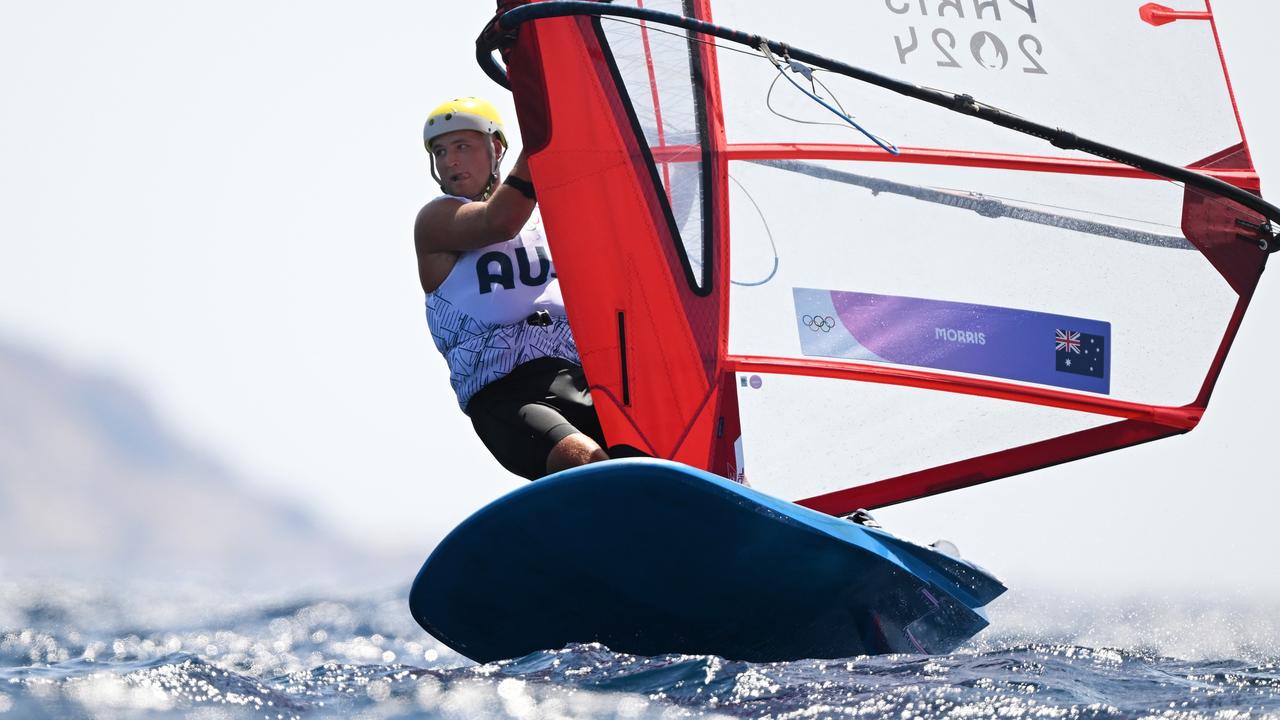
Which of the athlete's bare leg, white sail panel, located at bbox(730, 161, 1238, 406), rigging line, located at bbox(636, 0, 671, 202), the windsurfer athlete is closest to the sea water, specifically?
the athlete's bare leg

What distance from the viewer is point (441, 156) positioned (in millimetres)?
4551

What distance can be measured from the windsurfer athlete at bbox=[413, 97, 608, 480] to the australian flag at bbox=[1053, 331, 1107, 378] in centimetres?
166

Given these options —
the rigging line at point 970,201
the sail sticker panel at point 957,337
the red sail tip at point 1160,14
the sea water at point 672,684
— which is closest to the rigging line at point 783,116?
the rigging line at point 970,201

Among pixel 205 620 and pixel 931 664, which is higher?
pixel 931 664

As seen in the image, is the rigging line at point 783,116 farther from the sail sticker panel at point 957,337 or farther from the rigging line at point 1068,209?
the sail sticker panel at point 957,337

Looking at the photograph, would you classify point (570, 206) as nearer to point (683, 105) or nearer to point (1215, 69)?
point (683, 105)

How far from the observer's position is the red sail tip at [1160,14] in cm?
473

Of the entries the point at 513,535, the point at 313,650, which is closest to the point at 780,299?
the point at 513,535

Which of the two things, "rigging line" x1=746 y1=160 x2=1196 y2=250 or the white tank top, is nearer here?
the white tank top

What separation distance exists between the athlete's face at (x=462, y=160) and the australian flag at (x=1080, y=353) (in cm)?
212

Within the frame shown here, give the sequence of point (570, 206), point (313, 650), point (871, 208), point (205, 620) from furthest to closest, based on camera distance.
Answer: point (205, 620)
point (313, 650)
point (871, 208)
point (570, 206)

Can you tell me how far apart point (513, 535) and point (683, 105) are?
5.43 ft

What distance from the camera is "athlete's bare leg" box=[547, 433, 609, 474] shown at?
4.02 metres

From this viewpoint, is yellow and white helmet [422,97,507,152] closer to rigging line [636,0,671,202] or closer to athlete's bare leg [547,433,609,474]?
rigging line [636,0,671,202]
